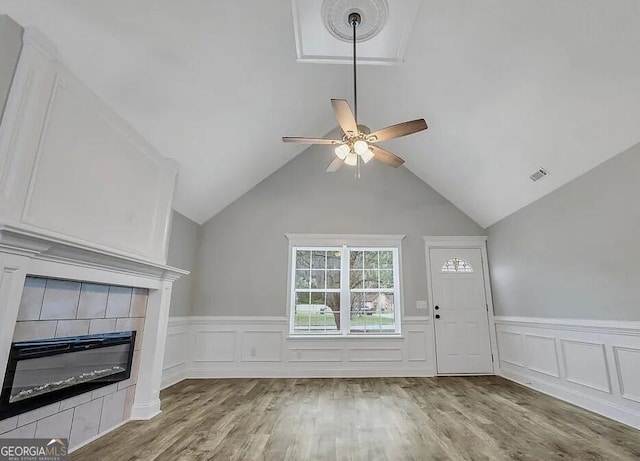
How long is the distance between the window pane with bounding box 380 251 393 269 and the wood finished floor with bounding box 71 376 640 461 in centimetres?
196

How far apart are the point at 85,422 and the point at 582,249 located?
4.95 m

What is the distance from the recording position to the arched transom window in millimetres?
5356

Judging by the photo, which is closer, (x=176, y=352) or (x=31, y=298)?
(x=31, y=298)

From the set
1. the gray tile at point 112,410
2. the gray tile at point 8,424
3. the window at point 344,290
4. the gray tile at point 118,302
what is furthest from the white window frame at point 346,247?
the gray tile at point 8,424

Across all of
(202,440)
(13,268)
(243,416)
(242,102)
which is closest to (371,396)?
(243,416)

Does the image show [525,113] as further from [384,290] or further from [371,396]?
[371,396]

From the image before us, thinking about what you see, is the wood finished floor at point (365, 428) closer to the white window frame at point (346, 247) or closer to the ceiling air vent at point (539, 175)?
the white window frame at point (346, 247)

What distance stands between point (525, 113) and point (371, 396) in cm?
362

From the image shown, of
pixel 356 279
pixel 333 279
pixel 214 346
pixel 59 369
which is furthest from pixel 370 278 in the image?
pixel 59 369

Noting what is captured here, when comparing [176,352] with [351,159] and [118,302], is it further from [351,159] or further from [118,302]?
[351,159]

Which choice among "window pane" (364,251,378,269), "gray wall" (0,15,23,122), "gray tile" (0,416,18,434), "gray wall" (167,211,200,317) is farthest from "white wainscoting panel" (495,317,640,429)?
"gray wall" (0,15,23,122)

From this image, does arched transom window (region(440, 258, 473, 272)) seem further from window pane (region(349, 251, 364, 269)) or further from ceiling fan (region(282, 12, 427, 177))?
ceiling fan (region(282, 12, 427, 177))

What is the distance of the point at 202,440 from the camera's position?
8.20ft

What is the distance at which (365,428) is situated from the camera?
278 cm
